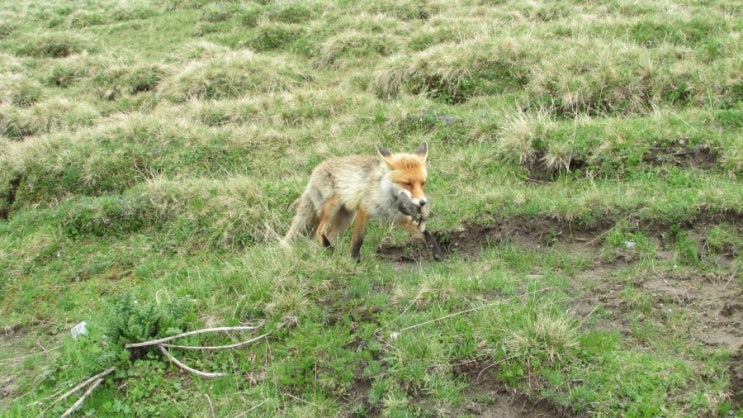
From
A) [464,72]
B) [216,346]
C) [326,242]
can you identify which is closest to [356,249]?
[326,242]

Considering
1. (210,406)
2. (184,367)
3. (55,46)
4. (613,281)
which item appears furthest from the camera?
(55,46)

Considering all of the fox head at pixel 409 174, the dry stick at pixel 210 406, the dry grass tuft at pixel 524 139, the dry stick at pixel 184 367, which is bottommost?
the dry stick at pixel 210 406

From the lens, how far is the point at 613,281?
19.0 feet

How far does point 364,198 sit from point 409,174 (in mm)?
647

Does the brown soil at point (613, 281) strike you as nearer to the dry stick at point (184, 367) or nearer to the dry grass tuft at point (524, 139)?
the dry grass tuft at point (524, 139)

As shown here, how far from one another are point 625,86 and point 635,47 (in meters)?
1.21

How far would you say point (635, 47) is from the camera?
10070 mm

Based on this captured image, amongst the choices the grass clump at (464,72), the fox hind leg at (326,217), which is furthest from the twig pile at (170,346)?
the grass clump at (464,72)

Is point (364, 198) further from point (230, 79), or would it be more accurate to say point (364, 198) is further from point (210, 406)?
point (230, 79)

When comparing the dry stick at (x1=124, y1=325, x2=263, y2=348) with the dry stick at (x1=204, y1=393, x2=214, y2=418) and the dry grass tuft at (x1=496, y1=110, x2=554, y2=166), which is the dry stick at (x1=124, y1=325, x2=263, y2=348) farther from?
the dry grass tuft at (x1=496, y1=110, x2=554, y2=166)

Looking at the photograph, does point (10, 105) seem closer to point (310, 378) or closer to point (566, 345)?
point (310, 378)

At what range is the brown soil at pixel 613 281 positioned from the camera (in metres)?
4.59

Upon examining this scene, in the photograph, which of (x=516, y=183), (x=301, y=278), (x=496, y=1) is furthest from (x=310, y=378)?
(x=496, y=1)

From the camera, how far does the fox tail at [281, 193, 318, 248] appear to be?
7.34m
